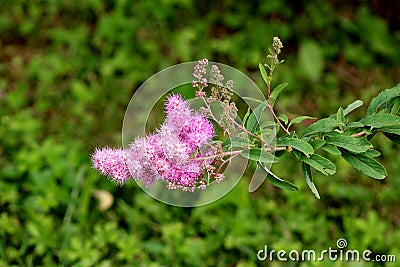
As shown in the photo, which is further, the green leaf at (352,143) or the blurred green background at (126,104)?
the blurred green background at (126,104)

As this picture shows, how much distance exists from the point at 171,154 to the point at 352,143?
1.12 ft

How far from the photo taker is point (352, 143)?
1025 millimetres

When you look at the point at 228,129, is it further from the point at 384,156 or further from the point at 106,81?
the point at 106,81

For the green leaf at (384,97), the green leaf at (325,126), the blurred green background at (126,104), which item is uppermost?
the blurred green background at (126,104)

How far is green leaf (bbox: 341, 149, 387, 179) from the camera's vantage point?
41.6 inches

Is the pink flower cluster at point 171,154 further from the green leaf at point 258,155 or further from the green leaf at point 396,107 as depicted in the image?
the green leaf at point 396,107

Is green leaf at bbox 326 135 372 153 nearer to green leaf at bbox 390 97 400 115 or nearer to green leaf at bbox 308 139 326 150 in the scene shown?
green leaf at bbox 308 139 326 150

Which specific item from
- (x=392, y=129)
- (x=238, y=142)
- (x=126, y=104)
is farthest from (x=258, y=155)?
(x=126, y=104)

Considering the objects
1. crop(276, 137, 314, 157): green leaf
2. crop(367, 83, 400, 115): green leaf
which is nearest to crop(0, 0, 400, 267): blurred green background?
crop(367, 83, 400, 115): green leaf

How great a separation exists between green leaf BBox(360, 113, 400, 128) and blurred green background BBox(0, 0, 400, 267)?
0.86 meters

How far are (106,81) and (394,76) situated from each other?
1.29 m

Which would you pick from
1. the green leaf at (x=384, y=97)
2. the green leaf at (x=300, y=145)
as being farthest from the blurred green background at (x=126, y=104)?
the green leaf at (x=300, y=145)

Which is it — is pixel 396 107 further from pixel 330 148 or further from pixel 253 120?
pixel 253 120

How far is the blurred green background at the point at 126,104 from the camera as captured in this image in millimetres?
1959
